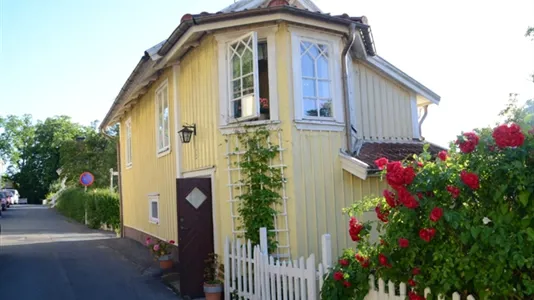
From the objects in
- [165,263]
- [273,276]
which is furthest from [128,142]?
[273,276]

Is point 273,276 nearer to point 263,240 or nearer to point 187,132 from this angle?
point 263,240

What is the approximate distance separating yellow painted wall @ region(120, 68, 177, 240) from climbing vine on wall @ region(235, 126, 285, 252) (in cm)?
314

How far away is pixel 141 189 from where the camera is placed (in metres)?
14.6

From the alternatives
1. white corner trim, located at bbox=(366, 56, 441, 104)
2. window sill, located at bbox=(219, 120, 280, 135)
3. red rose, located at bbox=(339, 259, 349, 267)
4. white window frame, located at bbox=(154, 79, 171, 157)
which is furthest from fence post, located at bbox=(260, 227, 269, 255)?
white corner trim, located at bbox=(366, 56, 441, 104)

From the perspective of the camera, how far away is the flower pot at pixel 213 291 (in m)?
7.64

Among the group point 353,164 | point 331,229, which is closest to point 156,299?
point 331,229

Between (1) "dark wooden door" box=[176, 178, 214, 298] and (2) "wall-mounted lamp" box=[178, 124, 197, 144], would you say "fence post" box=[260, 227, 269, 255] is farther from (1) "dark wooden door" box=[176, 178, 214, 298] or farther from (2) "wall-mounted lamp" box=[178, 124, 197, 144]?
(2) "wall-mounted lamp" box=[178, 124, 197, 144]

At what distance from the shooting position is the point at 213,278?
320 inches

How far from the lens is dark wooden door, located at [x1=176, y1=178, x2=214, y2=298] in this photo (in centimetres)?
821

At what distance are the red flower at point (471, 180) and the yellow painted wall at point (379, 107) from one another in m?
5.89

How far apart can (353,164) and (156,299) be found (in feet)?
13.0

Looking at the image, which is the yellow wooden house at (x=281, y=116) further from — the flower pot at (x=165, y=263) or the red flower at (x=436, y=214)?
the red flower at (x=436, y=214)

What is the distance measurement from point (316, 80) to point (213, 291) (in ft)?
12.4

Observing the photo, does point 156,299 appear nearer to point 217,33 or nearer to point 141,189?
point 217,33
